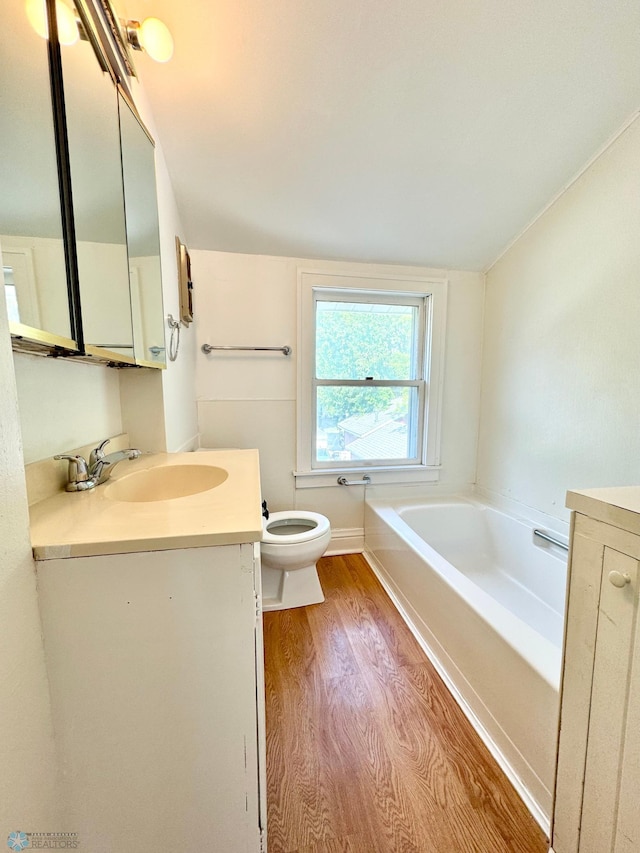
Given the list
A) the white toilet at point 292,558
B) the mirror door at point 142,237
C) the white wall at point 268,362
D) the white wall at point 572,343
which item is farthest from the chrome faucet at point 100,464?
the white wall at point 572,343

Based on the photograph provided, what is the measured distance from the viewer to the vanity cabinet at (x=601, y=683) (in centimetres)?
65

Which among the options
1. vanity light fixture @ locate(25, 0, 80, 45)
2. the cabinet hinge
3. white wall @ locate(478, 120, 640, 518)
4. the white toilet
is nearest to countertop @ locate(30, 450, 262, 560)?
the cabinet hinge

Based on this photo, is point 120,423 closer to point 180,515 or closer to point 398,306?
point 180,515

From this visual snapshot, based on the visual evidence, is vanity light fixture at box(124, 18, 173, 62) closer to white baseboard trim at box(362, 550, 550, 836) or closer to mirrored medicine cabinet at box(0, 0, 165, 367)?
mirrored medicine cabinet at box(0, 0, 165, 367)

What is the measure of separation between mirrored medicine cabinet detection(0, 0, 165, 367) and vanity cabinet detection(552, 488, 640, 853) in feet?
3.91

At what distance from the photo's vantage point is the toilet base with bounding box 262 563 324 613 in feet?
5.92

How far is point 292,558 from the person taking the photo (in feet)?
5.51

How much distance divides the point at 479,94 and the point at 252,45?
2.75ft

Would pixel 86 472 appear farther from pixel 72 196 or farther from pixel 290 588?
pixel 290 588

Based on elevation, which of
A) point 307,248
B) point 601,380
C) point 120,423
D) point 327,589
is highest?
point 307,248

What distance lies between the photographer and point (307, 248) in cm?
205

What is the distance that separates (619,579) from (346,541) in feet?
6.12

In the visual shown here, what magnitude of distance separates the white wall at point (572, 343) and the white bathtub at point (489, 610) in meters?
0.32

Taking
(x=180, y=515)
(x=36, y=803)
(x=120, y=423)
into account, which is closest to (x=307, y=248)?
(x=120, y=423)
